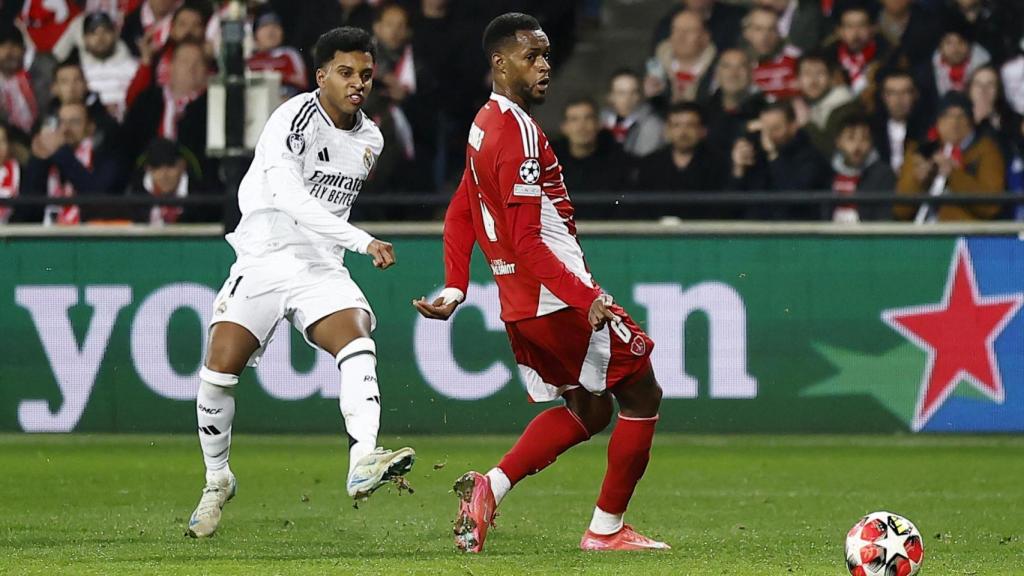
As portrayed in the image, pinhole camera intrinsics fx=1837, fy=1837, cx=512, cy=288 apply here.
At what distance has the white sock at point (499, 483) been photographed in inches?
277

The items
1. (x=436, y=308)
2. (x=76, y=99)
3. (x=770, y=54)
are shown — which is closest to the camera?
(x=436, y=308)

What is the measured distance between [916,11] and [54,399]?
6.85 meters

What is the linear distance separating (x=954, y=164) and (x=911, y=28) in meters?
1.35

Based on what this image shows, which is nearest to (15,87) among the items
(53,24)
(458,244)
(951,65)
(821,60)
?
(53,24)

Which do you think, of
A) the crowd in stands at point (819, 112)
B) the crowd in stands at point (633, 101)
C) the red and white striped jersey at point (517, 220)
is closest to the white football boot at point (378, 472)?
the red and white striped jersey at point (517, 220)

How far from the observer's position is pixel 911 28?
13656 millimetres

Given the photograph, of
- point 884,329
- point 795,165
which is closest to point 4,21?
point 795,165

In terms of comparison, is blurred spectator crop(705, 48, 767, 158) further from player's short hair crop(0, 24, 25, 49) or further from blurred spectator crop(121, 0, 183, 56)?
player's short hair crop(0, 24, 25, 49)

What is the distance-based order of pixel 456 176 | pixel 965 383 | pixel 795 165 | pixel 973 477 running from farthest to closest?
pixel 456 176 < pixel 795 165 < pixel 965 383 < pixel 973 477

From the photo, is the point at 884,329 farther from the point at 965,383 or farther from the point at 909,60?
the point at 909,60

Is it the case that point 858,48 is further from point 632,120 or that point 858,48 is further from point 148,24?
point 148,24

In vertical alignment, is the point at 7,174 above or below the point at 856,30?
below

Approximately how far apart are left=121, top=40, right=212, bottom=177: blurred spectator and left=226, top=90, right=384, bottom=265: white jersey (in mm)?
6241

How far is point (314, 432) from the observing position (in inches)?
476
